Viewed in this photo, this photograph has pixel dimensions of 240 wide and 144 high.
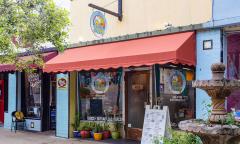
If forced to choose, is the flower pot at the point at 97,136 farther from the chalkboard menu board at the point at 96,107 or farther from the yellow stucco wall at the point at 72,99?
the yellow stucco wall at the point at 72,99

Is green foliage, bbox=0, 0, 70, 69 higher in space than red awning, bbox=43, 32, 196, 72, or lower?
higher

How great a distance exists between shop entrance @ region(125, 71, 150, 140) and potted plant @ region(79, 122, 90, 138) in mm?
1486

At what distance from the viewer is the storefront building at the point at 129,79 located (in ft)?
31.2

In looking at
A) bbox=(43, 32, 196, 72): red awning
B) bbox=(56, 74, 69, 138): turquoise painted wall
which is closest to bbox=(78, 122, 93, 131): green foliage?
bbox=(56, 74, 69, 138): turquoise painted wall

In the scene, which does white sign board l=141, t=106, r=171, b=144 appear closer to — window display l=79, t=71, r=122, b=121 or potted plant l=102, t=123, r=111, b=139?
window display l=79, t=71, r=122, b=121

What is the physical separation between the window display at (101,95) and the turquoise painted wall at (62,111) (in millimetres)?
563

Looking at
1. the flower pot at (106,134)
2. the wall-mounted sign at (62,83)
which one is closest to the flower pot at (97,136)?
the flower pot at (106,134)

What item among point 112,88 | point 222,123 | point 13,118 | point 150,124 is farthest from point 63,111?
point 222,123

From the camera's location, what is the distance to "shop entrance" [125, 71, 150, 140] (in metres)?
12.3

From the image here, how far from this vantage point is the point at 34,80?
16.4 m

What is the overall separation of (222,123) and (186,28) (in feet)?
13.3

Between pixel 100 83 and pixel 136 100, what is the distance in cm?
154

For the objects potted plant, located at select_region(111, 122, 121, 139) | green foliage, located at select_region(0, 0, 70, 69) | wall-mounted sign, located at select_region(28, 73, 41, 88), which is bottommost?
potted plant, located at select_region(111, 122, 121, 139)

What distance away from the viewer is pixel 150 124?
1027cm
